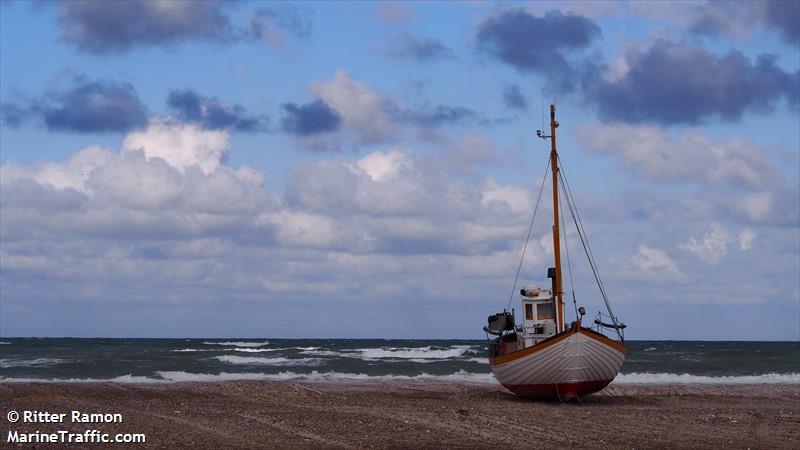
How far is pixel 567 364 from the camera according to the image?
25.6m

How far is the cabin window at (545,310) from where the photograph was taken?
2794 cm

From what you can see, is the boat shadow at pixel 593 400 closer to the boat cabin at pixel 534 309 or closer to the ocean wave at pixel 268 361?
the boat cabin at pixel 534 309

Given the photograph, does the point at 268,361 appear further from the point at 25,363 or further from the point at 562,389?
the point at 562,389

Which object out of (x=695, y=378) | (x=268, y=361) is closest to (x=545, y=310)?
(x=695, y=378)

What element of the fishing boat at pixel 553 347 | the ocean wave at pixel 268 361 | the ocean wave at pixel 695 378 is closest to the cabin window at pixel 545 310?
the fishing boat at pixel 553 347

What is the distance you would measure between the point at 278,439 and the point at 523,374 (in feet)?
33.8

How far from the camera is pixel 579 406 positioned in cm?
2562

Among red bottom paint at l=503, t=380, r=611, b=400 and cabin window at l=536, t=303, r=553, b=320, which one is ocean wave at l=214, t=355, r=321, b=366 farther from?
red bottom paint at l=503, t=380, r=611, b=400

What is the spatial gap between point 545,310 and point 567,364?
8.79 feet

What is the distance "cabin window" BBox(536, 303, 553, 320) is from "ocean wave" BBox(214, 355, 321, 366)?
3007 cm

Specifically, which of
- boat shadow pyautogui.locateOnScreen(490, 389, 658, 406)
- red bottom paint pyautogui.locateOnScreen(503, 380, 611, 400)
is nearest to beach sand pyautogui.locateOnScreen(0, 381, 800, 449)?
boat shadow pyautogui.locateOnScreen(490, 389, 658, 406)

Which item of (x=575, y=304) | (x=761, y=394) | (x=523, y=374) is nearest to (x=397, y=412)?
(x=523, y=374)

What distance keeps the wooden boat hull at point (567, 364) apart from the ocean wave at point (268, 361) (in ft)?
101

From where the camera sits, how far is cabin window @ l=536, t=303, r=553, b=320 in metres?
27.9
